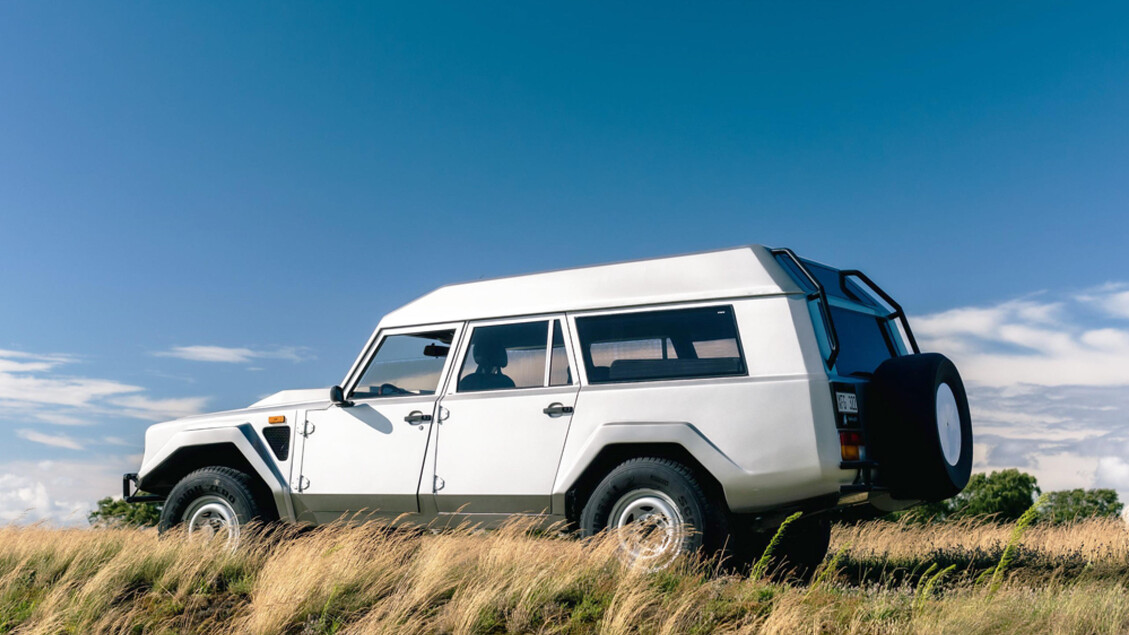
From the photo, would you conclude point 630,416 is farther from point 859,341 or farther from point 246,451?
point 246,451

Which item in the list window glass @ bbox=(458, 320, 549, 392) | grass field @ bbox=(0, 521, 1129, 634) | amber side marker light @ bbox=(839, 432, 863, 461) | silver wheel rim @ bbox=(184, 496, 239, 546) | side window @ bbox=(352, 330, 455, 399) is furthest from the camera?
silver wheel rim @ bbox=(184, 496, 239, 546)

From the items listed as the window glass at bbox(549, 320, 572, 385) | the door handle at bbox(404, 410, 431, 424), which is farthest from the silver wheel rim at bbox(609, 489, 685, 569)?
the door handle at bbox(404, 410, 431, 424)

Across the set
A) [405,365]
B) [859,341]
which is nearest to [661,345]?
[859,341]

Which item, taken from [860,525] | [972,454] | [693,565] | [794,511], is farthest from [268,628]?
[860,525]

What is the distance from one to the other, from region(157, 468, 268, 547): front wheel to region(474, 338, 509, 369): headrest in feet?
7.99

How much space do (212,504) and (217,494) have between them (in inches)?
4.1

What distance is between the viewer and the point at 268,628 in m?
5.95

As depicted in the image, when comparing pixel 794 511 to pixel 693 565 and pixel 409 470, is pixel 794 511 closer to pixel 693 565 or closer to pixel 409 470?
pixel 693 565

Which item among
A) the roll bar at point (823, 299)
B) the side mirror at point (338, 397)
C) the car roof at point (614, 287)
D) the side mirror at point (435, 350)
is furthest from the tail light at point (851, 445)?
the side mirror at point (338, 397)

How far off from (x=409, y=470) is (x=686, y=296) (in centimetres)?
262

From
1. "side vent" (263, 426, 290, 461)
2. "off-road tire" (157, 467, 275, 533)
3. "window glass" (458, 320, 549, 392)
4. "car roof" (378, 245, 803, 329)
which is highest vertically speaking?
"car roof" (378, 245, 803, 329)

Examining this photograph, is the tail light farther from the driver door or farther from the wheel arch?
the driver door

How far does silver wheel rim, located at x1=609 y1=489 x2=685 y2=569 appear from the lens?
6492 mm

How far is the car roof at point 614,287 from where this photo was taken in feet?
22.4
